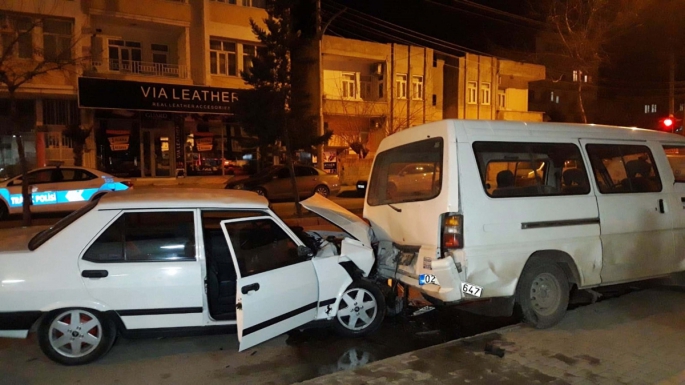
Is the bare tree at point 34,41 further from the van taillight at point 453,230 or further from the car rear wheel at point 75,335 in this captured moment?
the van taillight at point 453,230

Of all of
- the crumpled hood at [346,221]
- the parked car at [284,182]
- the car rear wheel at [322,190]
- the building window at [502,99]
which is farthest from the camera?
the building window at [502,99]

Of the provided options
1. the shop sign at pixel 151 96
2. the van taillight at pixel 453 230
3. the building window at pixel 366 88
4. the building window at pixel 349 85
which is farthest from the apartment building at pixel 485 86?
the van taillight at pixel 453 230

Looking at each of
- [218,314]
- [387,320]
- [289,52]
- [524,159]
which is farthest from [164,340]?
[289,52]

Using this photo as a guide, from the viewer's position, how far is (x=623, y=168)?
606 cm

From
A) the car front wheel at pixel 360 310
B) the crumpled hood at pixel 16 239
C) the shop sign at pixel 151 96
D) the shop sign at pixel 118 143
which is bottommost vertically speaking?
the car front wheel at pixel 360 310

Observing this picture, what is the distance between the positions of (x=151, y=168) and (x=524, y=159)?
20.9 m

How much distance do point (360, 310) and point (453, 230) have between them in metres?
1.40

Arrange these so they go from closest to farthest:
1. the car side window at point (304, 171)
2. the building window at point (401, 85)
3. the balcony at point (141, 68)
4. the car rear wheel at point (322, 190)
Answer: the car side window at point (304, 171) → the car rear wheel at point (322, 190) → the balcony at point (141, 68) → the building window at point (401, 85)

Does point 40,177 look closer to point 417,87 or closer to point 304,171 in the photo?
point 304,171

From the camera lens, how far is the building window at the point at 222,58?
78.0 feet

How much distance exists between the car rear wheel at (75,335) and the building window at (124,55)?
1922 centimetres

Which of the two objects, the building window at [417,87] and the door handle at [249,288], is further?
the building window at [417,87]

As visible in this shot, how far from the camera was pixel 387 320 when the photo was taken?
6125 millimetres

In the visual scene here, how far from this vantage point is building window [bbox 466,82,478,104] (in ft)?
121
